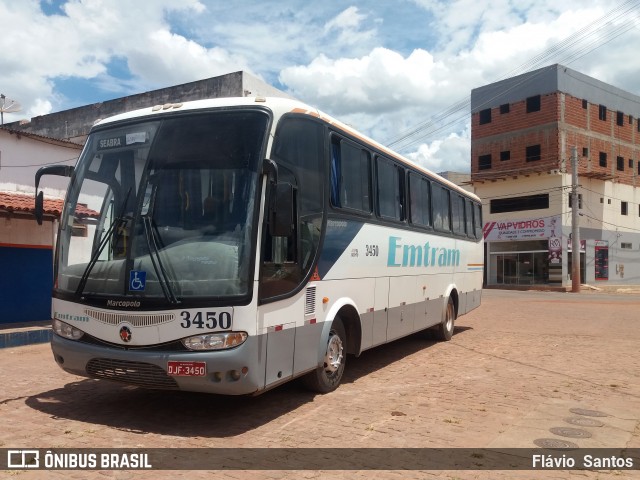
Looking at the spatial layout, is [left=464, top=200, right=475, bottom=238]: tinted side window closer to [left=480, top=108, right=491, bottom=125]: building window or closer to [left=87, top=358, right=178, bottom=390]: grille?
[left=87, top=358, right=178, bottom=390]: grille

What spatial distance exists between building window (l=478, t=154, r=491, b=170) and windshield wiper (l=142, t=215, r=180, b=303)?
41.8 metres

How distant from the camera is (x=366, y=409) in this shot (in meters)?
6.64

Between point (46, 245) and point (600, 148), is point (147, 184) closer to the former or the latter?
point (46, 245)

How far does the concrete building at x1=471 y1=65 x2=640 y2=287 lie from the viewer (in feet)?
131

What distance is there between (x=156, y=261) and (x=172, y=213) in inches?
20.1

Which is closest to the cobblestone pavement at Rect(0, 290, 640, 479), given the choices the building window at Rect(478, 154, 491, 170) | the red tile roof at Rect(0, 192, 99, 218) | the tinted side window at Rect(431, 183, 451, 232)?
the tinted side window at Rect(431, 183, 451, 232)

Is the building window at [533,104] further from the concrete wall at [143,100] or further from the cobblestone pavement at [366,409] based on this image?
the cobblestone pavement at [366,409]

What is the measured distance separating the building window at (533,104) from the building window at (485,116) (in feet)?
11.3

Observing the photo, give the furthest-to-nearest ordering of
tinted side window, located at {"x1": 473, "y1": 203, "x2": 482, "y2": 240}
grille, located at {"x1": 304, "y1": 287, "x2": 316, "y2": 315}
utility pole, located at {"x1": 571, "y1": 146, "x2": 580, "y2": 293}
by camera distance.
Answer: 1. utility pole, located at {"x1": 571, "y1": 146, "x2": 580, "y2": 293}
2. tinted side window, located at {"x1": 473, "y1": 203, "x2": 482, "y2": 240}
3. grille, located at {"x1": 304, "y1": 287, "x2": 316, "y2": 315}

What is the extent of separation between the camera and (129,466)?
4742 millimetres

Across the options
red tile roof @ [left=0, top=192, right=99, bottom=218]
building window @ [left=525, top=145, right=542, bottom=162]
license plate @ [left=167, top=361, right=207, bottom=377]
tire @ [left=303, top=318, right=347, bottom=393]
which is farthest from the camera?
building window @ [left=525, top=145, right=542, bottom=162]

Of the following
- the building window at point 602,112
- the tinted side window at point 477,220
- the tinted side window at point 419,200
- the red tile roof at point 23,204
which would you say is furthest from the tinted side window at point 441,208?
the building window at point 602,112

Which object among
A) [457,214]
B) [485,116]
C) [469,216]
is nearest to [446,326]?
[457,214]

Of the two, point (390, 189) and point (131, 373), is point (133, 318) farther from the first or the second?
point (390, 189)
